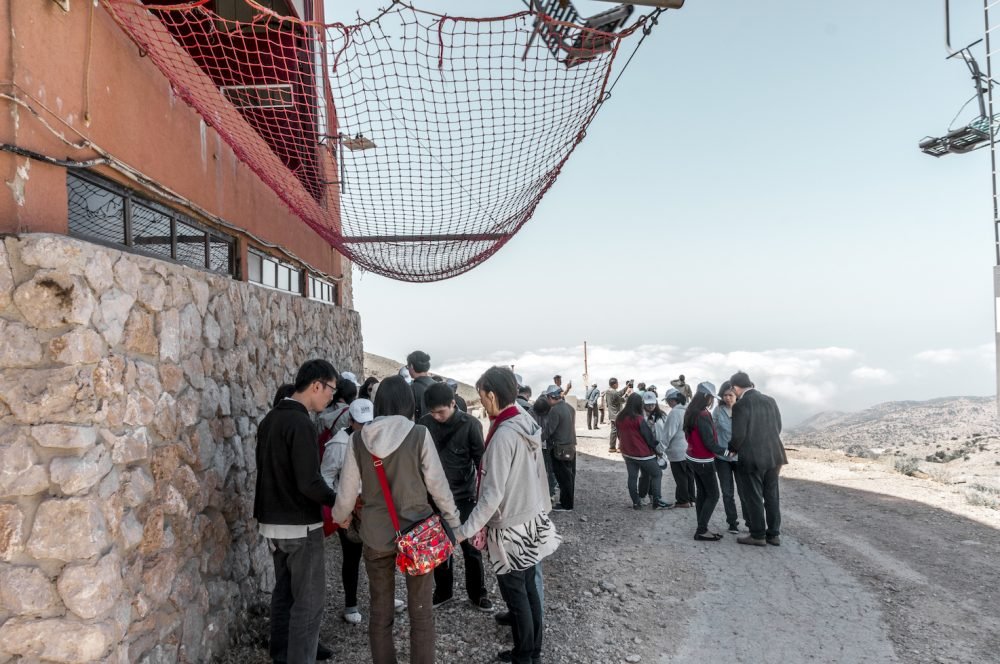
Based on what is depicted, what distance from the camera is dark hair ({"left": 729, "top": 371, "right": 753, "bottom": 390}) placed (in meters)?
6.84

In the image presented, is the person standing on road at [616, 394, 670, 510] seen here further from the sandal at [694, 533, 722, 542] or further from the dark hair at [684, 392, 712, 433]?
the sandal at [694, 533, 722, 542]

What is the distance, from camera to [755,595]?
533 cm

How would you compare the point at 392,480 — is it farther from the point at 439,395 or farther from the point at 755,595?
the point at 755,595

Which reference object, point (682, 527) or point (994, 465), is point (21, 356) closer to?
point (682, 527)

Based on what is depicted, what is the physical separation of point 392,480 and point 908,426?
32689mm

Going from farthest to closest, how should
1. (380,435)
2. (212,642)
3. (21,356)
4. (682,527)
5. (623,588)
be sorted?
(682,527)
(623,588)
(212,642)
(380,435)
(21,356)

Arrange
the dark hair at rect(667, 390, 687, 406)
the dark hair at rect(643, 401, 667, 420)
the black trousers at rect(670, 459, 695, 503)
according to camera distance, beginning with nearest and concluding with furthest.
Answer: the dark hair at rect(667, 390, 687, 406) < the black trousers at rect(670, 459, 695, 503) < the dark hair at rect(643, 401, 667, 420)

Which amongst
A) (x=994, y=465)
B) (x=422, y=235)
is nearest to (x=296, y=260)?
(x=422, y=235)

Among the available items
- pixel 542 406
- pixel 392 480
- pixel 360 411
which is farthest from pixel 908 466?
pixel 392 480

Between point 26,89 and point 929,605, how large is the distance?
703 centimetres

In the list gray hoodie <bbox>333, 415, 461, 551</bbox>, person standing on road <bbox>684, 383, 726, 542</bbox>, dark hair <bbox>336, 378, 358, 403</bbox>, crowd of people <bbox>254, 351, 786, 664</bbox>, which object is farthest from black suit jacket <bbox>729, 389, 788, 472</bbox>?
gray hoodie <bbox>333, 415, 461, 551</bbox>

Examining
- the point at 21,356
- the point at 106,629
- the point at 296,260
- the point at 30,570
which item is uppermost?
the point at 296,260

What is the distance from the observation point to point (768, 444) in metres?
6.45

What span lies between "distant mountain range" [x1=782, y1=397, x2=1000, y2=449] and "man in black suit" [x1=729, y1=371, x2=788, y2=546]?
15.9 meters
